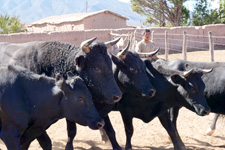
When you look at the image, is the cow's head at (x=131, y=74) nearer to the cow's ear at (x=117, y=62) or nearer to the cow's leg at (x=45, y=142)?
the cow's ear at (x=117, y=62)

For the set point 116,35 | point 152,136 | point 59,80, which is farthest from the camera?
point 116,35

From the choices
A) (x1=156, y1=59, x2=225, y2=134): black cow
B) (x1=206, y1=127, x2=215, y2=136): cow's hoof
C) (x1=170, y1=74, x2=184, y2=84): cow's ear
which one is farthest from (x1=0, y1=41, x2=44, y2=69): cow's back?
(x1=206, y1=127, x2=215, y2=136): cow's hoof

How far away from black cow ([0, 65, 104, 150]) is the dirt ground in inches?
86.3

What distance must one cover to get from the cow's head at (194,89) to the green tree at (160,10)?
2359 centimetres

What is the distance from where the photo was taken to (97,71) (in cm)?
470

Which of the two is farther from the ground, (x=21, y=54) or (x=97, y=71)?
(x=21, y=54)

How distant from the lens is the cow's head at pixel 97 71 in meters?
4.62

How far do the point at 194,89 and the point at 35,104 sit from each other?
2511 mm

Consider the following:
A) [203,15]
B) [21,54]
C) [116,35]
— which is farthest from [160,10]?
[21,54]

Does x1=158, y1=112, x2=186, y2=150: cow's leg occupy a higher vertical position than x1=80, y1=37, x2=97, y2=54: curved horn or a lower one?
lower

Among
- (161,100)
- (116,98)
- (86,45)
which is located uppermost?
(86,45)

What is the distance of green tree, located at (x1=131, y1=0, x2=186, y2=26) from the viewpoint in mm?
29141

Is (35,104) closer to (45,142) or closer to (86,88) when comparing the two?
(86,88)

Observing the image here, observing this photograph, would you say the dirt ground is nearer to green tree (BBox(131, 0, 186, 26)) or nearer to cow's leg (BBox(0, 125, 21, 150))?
cow's leg (BBox(0, 125, 21, 150))
